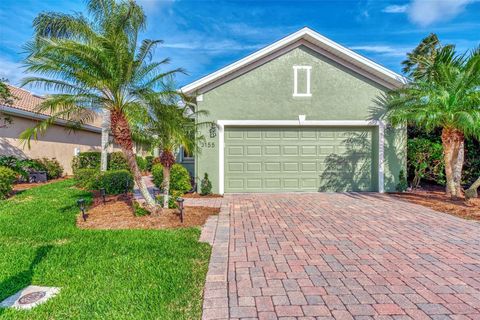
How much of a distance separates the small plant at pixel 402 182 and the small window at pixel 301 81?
4.56 meters

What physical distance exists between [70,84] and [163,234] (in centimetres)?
385

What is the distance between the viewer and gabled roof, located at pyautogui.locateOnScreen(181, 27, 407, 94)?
966cm

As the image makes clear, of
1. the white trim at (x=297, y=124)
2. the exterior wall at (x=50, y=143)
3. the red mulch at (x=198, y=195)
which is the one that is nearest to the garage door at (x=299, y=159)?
the white trim at (x=297, y=124)

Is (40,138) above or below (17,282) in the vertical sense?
above

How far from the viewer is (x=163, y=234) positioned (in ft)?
17.2

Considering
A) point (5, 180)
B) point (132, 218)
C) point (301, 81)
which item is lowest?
point (132, 218)

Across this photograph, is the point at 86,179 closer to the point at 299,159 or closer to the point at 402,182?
the point at 299,159

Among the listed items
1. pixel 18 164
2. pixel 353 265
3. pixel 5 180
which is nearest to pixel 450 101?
pixel 353 265

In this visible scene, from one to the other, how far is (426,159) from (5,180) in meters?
14.7

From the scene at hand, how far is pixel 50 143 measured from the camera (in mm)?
14070

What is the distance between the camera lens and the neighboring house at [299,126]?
1010 centimetres

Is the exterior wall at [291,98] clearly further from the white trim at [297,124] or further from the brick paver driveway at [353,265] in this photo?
the brick paver driveway at [353,265]

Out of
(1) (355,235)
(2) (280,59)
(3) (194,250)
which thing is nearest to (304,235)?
(1) (355,235)

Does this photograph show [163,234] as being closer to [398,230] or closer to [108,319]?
[108,319]
